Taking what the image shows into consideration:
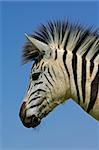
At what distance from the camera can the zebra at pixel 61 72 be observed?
7570 millimetres

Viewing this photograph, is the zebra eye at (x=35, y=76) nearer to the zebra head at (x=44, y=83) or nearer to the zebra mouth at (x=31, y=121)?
the zebra head at (x=44, y=83)

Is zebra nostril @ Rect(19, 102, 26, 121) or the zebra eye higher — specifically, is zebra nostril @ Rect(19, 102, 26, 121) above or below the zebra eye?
below

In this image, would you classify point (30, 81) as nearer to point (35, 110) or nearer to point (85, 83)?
point (35, 110)

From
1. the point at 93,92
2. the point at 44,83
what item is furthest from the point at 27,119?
the point at 93,92

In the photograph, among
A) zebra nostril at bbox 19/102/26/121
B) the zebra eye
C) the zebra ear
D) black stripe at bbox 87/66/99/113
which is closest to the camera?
black stripe at bbox 87/66/99/113

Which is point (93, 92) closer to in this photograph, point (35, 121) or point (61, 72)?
point (61, 72)

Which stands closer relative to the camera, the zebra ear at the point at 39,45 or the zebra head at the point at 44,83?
the zebra head at the point at 44,83

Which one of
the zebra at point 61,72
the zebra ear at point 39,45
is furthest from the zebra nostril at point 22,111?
the zebra ear at point 39,45

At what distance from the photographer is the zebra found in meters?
7.57

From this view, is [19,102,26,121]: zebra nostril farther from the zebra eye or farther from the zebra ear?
the zebra ear

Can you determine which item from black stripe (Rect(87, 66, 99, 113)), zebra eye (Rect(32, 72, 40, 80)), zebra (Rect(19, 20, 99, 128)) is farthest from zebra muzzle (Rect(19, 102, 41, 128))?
black stripe (Rect(87, 66, 99, 113))

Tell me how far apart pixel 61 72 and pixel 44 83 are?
0.38m

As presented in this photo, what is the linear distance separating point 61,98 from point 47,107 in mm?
310

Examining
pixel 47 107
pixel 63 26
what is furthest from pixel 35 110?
pixel 63 26
